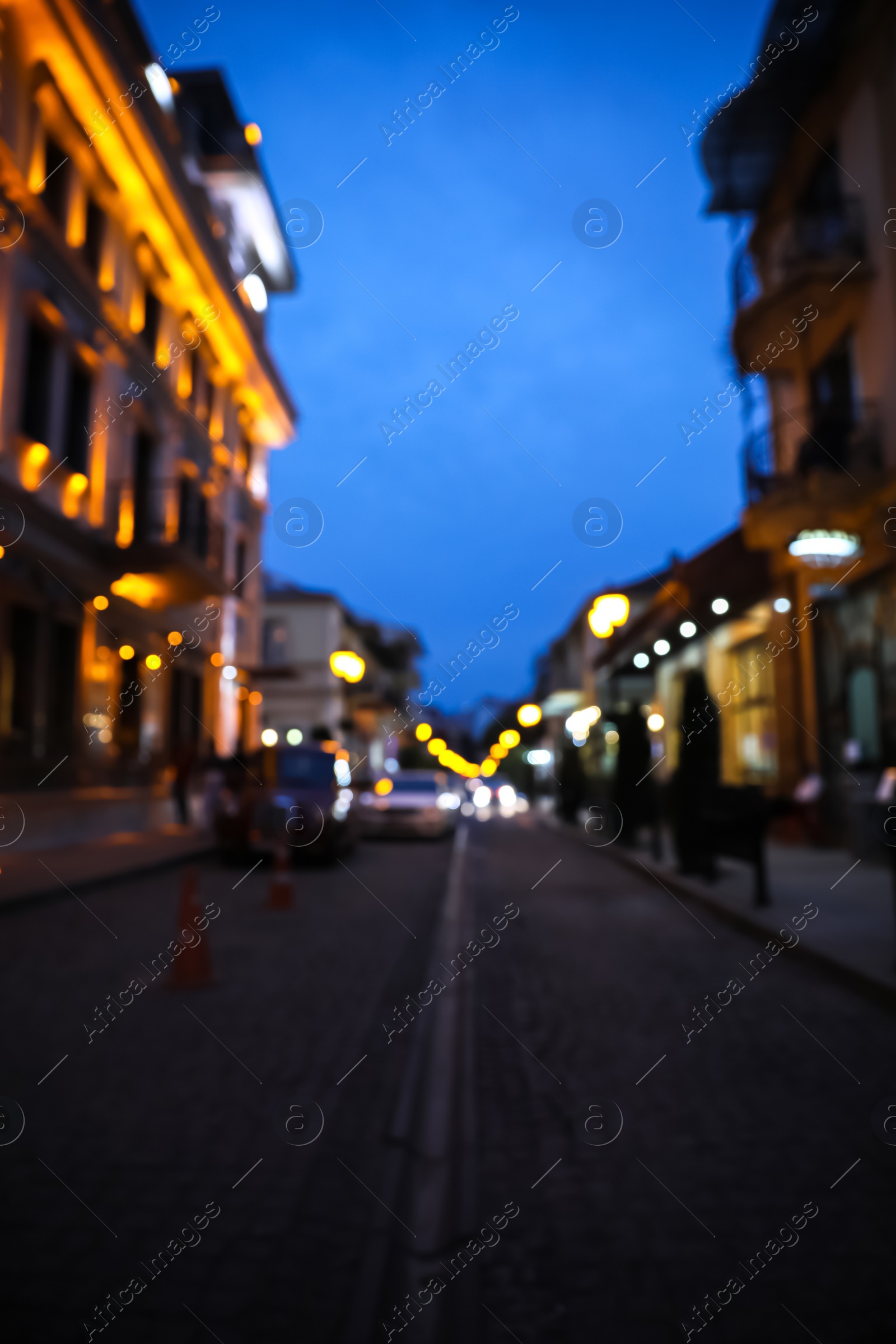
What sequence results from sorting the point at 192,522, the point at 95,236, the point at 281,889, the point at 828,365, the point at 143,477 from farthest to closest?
the point at 192,522 → the point at 143,477 → the point at 95,236 → the point at 828,365 → the point at 281,889

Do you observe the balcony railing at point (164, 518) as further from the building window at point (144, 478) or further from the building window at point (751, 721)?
the building window at point (751, 721)

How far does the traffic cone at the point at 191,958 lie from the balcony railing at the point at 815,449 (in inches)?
437

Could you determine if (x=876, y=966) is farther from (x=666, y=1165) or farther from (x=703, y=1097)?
(x=666, y=1165)

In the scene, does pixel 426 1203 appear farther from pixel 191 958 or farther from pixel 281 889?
pixel 281 889

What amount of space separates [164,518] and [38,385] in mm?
5295

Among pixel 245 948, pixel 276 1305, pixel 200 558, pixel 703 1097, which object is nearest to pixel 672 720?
pixel 200 558

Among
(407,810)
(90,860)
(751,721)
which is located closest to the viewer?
(90,860)

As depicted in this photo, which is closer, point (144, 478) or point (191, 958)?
point (191, 958)

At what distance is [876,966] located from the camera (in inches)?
246

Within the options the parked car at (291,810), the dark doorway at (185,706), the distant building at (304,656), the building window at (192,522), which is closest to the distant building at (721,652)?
the parked car at (291,810)

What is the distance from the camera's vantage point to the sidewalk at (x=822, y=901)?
6.48 meters

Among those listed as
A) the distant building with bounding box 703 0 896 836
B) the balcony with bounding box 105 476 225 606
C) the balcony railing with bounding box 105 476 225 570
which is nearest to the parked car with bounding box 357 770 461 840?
the balcony with bounding box 105 476 225 606

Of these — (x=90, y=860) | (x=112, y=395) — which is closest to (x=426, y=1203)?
(x=90, y=860)

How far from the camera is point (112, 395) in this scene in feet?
65.6
